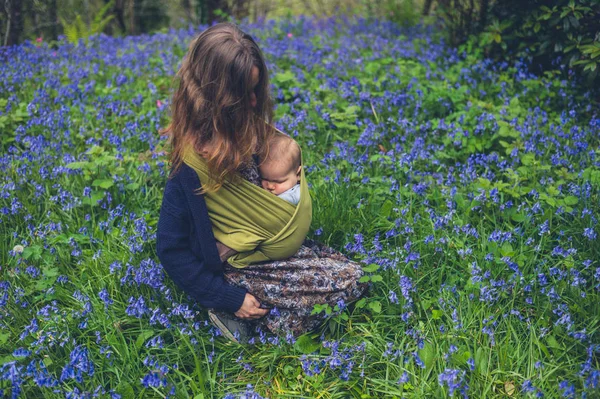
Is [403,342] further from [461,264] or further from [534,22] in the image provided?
[534,22]

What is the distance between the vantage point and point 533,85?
4523 millimetres

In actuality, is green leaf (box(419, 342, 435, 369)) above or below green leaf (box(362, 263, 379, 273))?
below

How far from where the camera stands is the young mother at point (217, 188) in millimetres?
2160

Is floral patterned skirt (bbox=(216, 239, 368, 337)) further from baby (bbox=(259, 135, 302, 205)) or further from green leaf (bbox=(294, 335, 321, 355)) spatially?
baby (bbox=(259, 135, 302, 205))

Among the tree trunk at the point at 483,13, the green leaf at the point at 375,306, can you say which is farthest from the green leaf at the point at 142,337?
the tree trunk at the point at 483,13

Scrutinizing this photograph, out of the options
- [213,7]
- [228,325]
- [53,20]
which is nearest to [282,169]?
[228,325]

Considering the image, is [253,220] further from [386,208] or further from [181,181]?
[386,208]

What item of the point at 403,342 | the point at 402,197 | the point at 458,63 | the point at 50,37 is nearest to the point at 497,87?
the point at 458,63

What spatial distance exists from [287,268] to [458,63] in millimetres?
3748

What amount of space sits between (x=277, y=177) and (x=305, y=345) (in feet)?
2.68

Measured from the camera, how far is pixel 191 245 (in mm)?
2336

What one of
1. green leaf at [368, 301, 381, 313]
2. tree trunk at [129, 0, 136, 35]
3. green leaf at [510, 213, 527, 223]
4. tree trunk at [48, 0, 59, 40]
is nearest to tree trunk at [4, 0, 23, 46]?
tree trunk at [48, 0, 59, 40]

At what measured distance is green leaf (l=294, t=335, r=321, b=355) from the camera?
2.37m

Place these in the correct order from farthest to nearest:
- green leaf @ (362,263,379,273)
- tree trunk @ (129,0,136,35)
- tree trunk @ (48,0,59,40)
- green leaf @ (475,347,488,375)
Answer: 1. tree trunk @ (129,0,136,35)
2. tree trunk @ (48,0,59,40)
3. green leaf @ (362,263,379,273)
4. green leaf @ (475,347,488,375)
